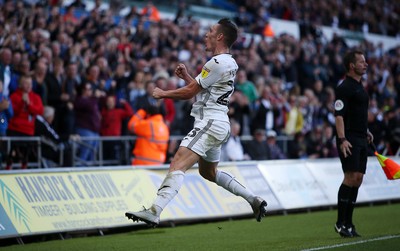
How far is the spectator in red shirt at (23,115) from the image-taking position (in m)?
15.1

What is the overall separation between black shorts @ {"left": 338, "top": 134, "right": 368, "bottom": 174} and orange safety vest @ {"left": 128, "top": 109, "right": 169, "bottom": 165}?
18.5ft

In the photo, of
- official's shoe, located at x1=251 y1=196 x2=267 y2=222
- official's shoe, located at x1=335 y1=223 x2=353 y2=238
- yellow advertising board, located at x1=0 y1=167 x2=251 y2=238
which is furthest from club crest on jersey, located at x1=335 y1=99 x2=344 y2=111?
yellow advertising board, located at x1=0 y1=167 x2=251 y2=238

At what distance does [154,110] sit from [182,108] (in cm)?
342

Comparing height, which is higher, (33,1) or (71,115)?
(33,1)

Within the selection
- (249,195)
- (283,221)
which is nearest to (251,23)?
(283,221)

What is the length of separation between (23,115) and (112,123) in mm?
2540

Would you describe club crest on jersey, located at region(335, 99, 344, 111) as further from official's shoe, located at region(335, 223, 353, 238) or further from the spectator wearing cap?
the spectator wearing cap

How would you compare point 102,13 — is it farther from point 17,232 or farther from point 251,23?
point 17,232

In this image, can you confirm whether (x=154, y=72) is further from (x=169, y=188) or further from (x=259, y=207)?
(x=169, y=188)

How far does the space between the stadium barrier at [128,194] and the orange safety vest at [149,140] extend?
1510 millimetres

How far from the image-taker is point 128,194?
43.6 feet

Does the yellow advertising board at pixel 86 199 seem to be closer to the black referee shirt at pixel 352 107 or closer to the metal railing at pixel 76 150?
the metal railing at pixel 76 150

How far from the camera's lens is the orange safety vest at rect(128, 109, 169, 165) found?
16000 mm

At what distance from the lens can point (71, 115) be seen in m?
16.2
